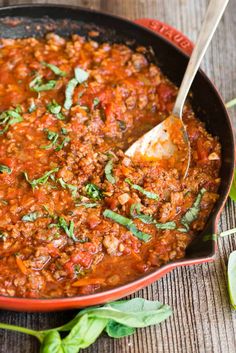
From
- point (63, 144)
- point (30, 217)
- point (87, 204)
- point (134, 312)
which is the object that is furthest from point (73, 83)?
point (134, 312)

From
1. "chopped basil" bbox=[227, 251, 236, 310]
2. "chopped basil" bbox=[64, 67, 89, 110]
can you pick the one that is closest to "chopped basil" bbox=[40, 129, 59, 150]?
"chopped basil" bbox=[64, 67, 89, 110]

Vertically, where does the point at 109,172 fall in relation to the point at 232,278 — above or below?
above

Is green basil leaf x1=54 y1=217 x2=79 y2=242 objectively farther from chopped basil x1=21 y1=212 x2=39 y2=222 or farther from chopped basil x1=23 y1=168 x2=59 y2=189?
chopped basil x1=23 y1=168 x2=59 y2=189

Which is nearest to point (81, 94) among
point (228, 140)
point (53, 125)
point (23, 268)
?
point (53, 125)

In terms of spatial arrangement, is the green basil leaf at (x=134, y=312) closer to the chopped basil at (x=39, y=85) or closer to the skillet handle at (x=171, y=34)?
the chopped basil at (x=39, y=85)

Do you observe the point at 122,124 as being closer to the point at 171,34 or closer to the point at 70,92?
the point at 70,92

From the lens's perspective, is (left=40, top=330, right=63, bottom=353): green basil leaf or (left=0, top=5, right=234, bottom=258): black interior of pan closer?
(left=40, top=330, right=63, bottom=353): green basil leaf
